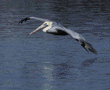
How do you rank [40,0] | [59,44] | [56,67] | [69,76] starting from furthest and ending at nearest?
[40,0], [59,44], [56,67], [69,76]

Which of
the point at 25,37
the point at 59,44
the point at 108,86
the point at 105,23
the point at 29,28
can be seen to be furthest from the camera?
the point at 105,23

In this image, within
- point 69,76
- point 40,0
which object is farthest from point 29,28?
point 40,0

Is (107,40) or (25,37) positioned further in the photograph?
(25,37)

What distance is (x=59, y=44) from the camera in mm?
21109

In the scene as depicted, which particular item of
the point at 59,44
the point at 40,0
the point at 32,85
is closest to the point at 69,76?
the point at 32,85

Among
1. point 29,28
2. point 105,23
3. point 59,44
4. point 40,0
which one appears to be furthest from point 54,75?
point 40,0

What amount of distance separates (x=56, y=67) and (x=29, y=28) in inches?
470

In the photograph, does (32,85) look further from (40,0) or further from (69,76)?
(40,0)

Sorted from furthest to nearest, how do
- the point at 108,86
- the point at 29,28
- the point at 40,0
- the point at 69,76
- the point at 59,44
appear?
the point at 40,0
the point at 29,28
the point at 59,44
the point at 69,76
the point at 108,86

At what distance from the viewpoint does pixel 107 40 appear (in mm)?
21734

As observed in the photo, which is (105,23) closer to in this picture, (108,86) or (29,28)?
(29,28)

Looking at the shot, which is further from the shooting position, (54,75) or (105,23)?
(105,23)

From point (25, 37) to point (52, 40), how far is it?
2061 millimetres

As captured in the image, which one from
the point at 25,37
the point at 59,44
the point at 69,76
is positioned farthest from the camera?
the point at 25,37
